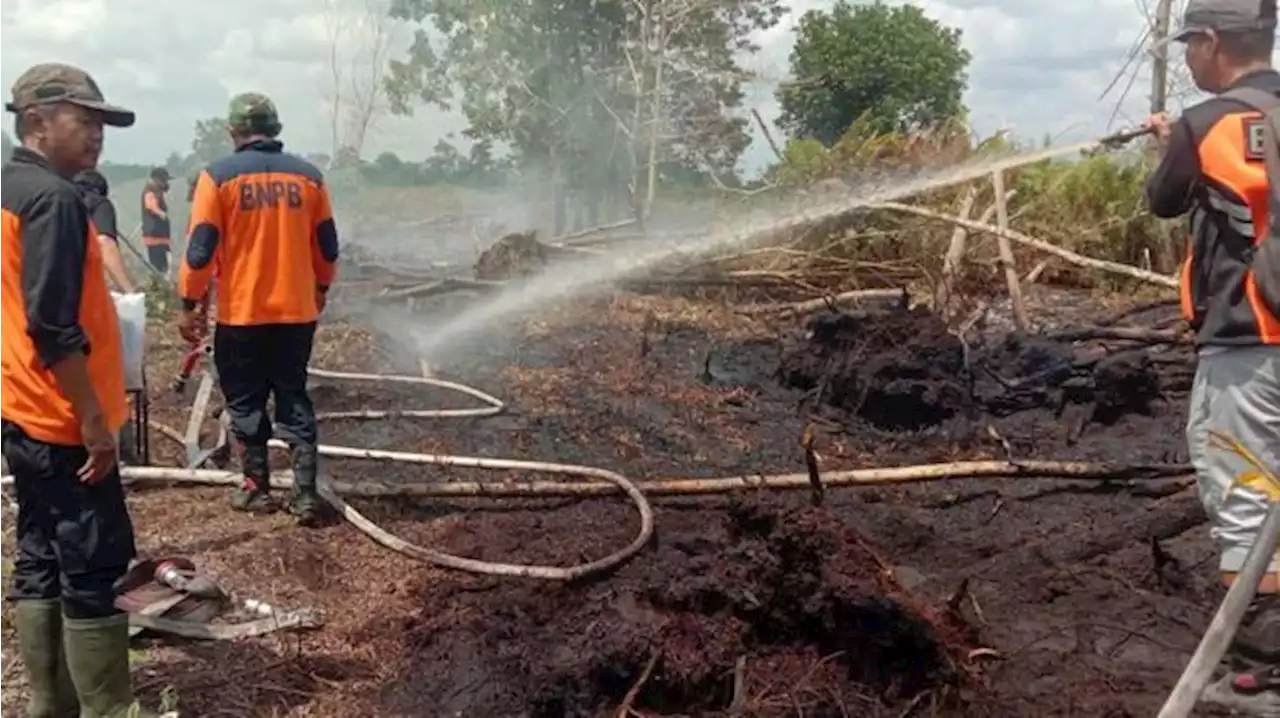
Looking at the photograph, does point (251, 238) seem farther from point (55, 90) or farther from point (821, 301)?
point (821, 301)

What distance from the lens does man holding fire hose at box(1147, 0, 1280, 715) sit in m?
3.43

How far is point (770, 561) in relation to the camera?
4004mm

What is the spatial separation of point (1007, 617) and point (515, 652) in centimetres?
189

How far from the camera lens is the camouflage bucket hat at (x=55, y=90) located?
11.0ft

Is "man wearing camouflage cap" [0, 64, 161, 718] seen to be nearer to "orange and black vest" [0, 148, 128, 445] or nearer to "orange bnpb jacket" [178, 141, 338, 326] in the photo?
"orange and black vest" [0, 148, 128, 445]

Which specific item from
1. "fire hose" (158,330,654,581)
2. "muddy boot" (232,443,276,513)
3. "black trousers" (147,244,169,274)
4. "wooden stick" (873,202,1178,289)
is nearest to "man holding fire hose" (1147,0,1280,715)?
"fire hose" (158,330,654,581)

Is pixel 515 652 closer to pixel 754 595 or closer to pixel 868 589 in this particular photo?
pixel 754 595

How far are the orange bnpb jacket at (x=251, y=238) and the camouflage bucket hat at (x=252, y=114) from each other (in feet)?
0.27

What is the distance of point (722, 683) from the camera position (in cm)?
363

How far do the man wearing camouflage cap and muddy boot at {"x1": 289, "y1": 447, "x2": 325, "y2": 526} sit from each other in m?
1.98

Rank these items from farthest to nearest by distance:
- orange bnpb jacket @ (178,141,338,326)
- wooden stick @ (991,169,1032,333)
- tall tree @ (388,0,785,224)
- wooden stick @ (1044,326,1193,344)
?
tall tree @ (388,0,785,224)
wooden stick @ (991,169,1032,333)
wooden stick @ (1044,326,1193,344)
orange bnpb jacket @ (178,141,338,326)

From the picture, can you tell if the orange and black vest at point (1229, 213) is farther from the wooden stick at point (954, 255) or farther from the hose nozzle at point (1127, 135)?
the wooden stick at point (954, 255)

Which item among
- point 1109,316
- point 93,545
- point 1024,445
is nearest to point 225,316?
point 93,545

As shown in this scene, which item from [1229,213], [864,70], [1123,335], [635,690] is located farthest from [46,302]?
[864,70]
